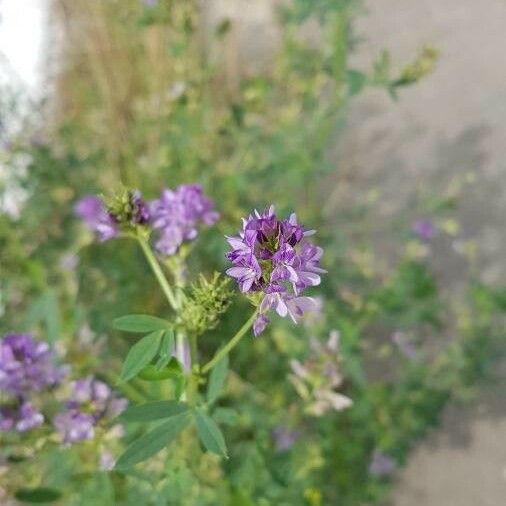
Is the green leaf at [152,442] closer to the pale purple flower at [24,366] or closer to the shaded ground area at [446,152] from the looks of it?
the pale purple flower at [24,366]

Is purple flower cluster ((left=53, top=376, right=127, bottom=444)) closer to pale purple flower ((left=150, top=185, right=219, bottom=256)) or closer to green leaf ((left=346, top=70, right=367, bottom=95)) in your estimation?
pale purple flower ((left=150, top=185, right=219, bottom=256))

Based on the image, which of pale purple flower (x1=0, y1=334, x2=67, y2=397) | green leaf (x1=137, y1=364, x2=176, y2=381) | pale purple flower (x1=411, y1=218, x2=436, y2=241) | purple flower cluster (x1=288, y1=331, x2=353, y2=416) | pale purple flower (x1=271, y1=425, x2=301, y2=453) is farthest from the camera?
pale purple flower (x1=411, y1=218, x2=436, y2=241)

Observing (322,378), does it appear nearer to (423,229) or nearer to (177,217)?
(177,217)

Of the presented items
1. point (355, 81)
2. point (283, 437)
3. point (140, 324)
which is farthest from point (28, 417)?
point (355, 81)

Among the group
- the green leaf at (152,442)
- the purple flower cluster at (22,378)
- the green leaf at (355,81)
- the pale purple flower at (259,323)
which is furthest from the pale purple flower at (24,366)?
the green leaf at (355,81)

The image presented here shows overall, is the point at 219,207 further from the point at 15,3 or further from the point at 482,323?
the point at 15,3

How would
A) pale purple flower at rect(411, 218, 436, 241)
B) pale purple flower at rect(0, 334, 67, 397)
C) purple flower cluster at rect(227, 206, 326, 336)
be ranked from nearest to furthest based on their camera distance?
purple flower cluster at rect(227, 206, 326, 336) < pale purple flower at rect(0, 334, 67, 397) < pale purple flower at rect(411, 218, 436, 241)

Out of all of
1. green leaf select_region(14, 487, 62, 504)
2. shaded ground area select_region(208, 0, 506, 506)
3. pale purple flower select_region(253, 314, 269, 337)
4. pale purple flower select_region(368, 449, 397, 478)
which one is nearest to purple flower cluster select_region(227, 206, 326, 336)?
pale purple flower select_region(253, 314, 269, 337)
